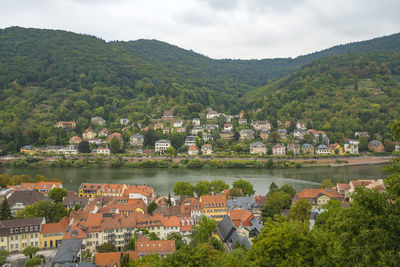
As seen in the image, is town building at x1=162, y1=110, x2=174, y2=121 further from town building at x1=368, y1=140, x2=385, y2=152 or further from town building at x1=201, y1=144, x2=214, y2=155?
town building at x1=368, y1=140, x2=385, y2=152

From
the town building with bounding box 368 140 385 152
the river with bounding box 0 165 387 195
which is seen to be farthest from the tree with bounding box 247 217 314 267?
the town building with bounding box 368 140 385 152

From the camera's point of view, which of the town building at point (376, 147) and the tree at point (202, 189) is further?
the town building at point (376, 147)

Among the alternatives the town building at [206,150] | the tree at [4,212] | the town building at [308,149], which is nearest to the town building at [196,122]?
the town building at [206,150]

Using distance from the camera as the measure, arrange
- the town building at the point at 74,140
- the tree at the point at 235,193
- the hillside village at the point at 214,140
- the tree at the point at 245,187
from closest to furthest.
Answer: the tree at the point at 235,193, the tree at the point at 245,187, the hillside village at the point at 214,140, the town building at the point at 74,140

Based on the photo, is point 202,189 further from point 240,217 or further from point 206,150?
point 206,150

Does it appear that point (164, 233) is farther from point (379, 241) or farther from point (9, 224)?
point (379, 241)

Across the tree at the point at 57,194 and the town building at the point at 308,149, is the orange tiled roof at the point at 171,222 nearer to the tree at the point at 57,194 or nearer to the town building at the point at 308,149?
the tree at the point at 57,194
